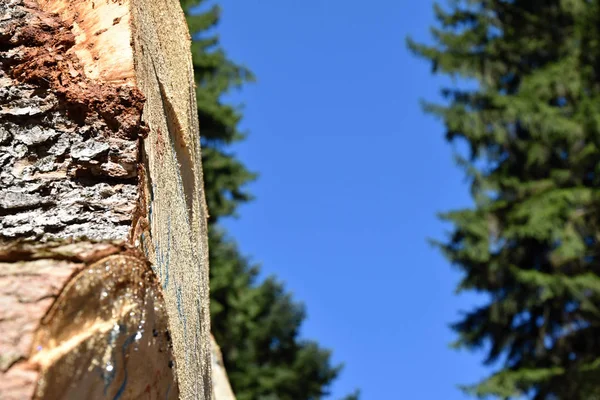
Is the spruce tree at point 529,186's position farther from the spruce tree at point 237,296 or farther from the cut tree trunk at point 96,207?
the cut tree trunk at point 96,207

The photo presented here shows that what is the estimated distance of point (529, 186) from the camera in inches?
460

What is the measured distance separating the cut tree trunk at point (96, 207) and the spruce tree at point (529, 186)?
950 cm

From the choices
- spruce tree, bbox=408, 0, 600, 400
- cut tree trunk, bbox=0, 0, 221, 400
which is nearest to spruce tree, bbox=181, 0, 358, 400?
spruce tree, bbox=408, 0, 600, 400

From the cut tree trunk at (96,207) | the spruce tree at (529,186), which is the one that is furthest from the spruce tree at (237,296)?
the cut tree trunk at (96,207)

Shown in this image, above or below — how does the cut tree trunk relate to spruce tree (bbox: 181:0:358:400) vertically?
below

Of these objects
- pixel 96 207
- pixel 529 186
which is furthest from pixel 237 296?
pixel 96 207

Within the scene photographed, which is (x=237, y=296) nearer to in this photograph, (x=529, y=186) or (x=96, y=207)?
(x=529, y=186)

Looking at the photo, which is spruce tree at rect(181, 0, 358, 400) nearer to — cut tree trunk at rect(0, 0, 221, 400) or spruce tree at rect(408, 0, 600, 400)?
spruce tree at rect(408, 0, 600, 400)

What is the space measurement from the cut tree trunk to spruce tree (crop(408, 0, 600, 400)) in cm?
950

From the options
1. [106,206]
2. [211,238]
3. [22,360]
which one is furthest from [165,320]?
[211,238]

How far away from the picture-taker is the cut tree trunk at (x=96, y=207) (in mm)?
749

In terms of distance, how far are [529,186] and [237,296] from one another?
4.41 m

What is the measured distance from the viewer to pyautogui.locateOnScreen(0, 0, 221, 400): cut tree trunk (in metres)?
0.75

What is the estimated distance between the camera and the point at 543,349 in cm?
1142
